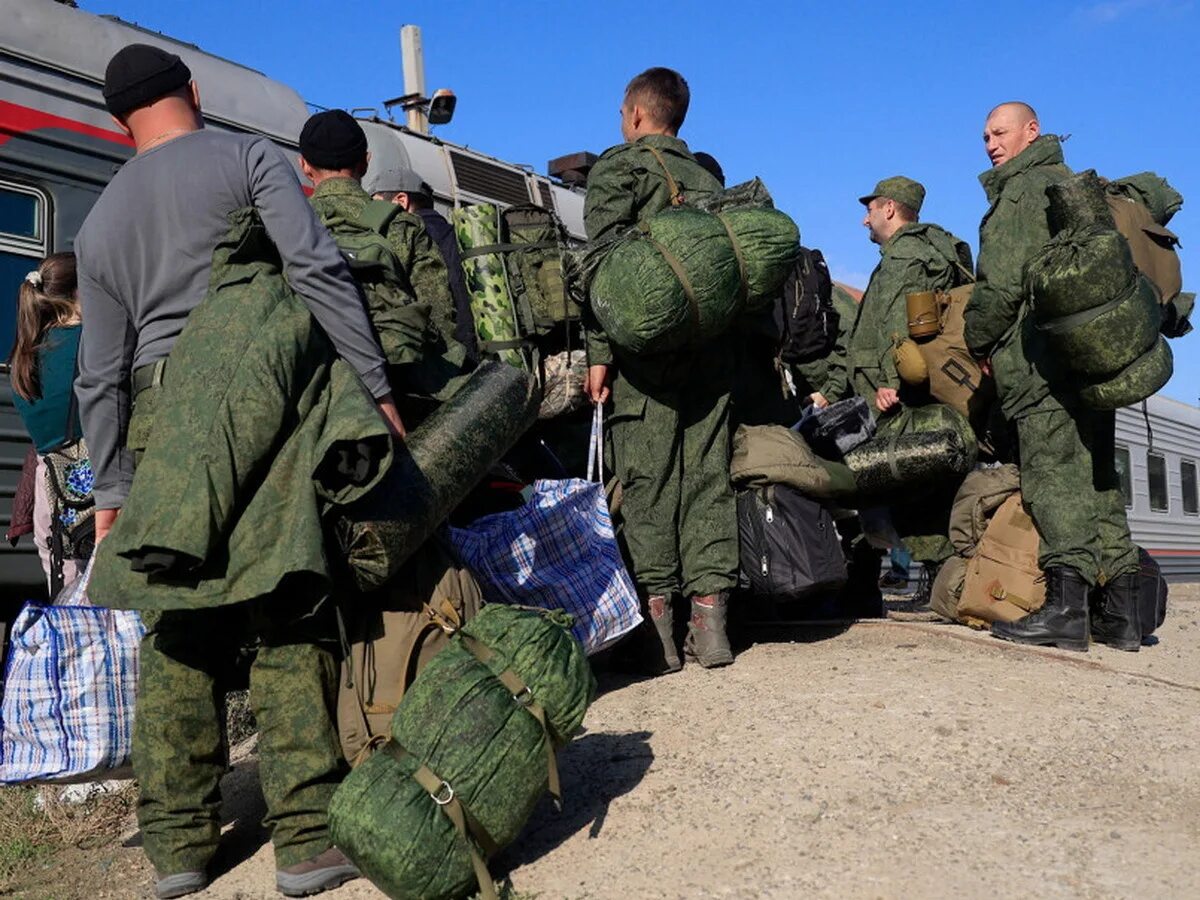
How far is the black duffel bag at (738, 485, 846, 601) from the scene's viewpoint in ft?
16.1

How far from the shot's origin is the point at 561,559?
14.7 ft

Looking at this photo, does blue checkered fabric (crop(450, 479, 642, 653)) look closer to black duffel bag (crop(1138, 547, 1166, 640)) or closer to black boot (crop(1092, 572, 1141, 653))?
black boot (crop(1092, 572, 1141, 653))

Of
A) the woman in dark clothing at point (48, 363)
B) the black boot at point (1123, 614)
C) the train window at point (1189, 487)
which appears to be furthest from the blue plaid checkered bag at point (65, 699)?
the train window at point (1189, 487)

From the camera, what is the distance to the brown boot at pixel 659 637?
4855mm

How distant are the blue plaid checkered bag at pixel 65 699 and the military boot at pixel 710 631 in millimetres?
2103

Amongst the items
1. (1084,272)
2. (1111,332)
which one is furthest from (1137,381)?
(1084,272)

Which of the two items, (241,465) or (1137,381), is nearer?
(241,465)

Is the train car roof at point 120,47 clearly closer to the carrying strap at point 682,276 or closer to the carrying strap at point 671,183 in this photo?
the carrying strap at point 671,183

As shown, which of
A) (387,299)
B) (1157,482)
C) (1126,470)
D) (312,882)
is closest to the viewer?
(312,882)

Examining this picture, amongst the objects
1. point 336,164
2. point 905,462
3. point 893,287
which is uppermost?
point 336,164

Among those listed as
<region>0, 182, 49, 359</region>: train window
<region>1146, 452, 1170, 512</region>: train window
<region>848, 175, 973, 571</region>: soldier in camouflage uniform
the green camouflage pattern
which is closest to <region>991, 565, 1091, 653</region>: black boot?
<region>848, 175, 973, 571</region>: soldier in camouflage uniform

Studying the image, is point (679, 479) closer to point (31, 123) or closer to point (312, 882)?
point (312, 882)

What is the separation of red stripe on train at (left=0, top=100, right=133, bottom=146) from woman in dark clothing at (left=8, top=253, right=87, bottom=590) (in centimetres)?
152

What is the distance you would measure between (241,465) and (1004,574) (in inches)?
141
